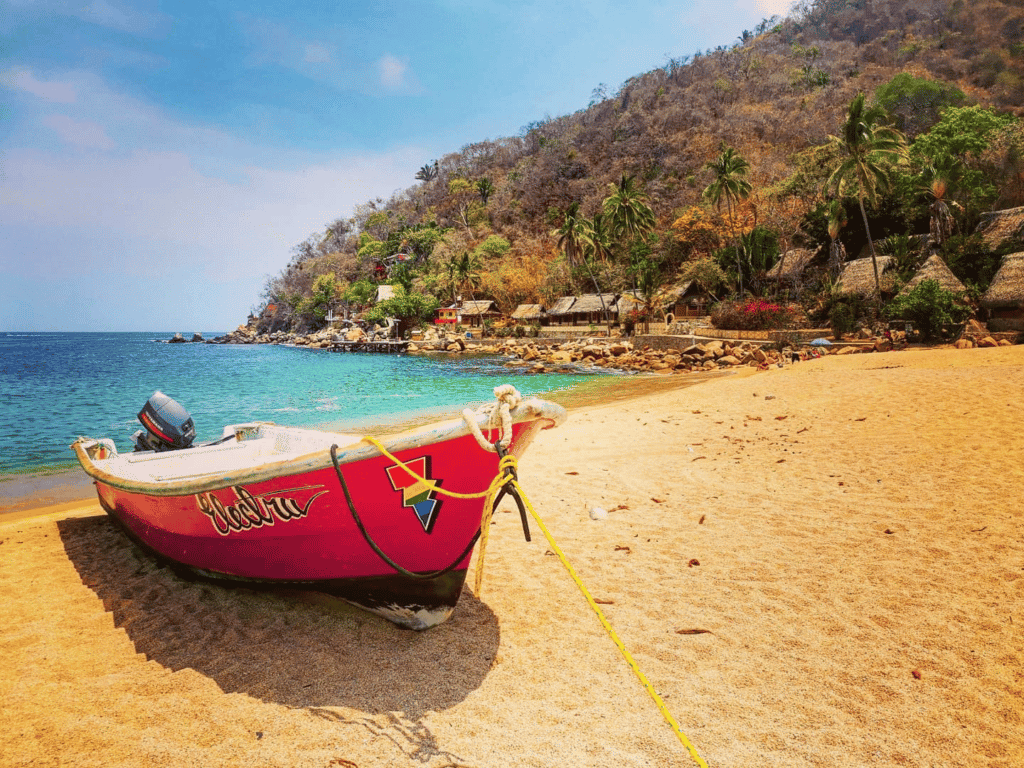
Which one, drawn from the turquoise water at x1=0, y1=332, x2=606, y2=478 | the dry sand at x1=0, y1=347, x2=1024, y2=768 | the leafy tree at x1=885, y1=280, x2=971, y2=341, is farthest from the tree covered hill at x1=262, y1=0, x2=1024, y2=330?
the dry sand at x1=0, y1=347, x2=1024, y2=768

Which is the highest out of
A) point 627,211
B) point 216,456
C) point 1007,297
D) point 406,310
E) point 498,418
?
point 627,211

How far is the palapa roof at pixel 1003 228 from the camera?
23.2 meters

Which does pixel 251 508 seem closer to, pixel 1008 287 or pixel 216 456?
pixel 216 456

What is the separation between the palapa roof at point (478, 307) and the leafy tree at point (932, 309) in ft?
137

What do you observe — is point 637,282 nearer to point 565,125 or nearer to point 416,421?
point 416,421

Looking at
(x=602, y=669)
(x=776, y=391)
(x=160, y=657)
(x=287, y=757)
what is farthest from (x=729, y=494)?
(x=776, y=391)

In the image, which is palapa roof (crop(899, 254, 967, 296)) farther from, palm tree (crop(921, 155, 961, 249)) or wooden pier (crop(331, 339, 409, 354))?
wooden pier (crop(331, 339, 409, 354))

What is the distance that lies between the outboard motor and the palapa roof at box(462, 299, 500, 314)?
170 ft

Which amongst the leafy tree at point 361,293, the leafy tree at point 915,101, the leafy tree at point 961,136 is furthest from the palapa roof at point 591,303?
the leafy tree at point 361,293

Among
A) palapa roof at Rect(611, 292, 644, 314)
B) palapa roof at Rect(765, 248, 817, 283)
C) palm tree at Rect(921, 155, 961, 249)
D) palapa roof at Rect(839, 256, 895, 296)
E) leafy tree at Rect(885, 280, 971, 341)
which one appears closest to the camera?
leafy tree at Rect(885, 280, 971, 341)

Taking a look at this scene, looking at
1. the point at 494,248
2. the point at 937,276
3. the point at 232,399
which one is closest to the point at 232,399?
the point at 232,399

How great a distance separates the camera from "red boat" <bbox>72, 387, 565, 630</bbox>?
3.09 meters

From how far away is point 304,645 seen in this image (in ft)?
12.1

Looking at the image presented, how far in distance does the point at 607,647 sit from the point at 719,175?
40189 mm
